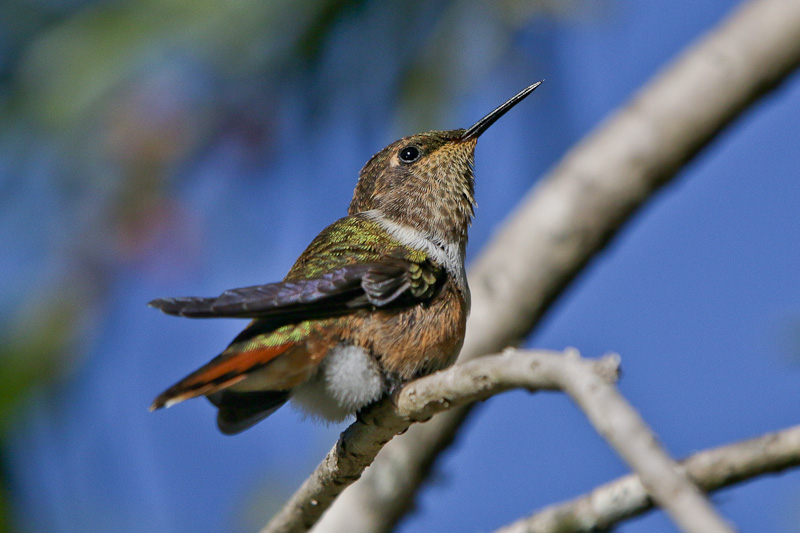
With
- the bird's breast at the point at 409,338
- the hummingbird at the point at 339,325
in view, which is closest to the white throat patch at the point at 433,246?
the hummingbird at the point at 339,325

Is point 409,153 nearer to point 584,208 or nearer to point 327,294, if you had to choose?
point 584,208

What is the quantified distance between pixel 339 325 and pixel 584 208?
1799mm

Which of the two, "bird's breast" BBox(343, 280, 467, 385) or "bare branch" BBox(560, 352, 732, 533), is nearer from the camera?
"bare branch" BBox(560, 352, 732, 533)

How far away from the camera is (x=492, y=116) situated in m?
4.12

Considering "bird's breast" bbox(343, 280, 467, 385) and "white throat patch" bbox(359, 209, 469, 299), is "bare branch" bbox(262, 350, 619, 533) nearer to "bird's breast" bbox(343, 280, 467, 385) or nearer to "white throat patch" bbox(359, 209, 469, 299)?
"bird's breast" bbox(343, 280, 467, 385)

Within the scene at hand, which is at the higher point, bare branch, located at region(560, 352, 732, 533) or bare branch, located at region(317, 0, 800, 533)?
bare branch, located at region(317, 0, 800, 533)

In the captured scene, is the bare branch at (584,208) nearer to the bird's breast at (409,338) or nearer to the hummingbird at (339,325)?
the hummingbird at (339,325)

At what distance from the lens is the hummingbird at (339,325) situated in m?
2.60

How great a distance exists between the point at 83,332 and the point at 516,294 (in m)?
2.08

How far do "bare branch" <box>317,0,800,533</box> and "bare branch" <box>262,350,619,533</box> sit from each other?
1.29 m

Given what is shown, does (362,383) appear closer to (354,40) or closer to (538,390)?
(538,390)

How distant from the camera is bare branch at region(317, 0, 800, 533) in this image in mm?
4191

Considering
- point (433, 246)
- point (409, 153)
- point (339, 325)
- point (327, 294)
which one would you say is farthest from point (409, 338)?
point (409, 153)

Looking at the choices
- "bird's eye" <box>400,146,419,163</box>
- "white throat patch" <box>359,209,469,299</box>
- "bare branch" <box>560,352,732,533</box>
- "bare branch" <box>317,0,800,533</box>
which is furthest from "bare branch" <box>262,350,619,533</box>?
"bird's eye" <box>400,146,419,163</box>
